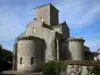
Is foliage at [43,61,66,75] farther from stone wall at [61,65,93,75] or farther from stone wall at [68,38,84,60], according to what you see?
stone wall at [68,38,84,60]

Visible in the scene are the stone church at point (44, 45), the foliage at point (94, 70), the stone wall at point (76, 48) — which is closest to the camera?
the foliage at point (94, 70)

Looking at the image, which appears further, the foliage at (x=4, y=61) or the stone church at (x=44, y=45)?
the foliage at (x=4, y=61)

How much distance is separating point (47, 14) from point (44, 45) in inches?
346

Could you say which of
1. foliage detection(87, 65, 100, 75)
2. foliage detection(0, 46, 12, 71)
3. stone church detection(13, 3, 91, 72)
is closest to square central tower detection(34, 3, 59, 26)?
stone church detection(13, 3, 91, 72)

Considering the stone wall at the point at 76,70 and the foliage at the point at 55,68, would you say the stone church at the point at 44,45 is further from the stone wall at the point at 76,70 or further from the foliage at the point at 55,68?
the stone wall at the point at 76,70

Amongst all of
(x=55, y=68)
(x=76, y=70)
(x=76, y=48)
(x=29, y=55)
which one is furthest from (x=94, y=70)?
(x=76, y=48)

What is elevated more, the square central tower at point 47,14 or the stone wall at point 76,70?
the square central tower at point 47,14

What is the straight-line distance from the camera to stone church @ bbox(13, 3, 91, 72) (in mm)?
28688

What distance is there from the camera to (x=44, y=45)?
31.5m

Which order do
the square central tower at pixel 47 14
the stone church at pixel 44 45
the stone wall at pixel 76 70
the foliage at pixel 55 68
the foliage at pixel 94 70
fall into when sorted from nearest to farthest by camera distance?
the foliage at pixel 94 70, the stone wall at pixel 76 70, the foliage at pixel 55 68, the stone church at pixel 44 45, the square central tower at pixel 47 14

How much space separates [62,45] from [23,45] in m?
8.19

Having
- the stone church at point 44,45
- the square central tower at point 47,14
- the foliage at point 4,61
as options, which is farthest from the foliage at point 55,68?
the square central tower at point 47,14

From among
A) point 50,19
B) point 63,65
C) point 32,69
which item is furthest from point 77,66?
point 50,19

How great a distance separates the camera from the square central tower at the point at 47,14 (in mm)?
36797
